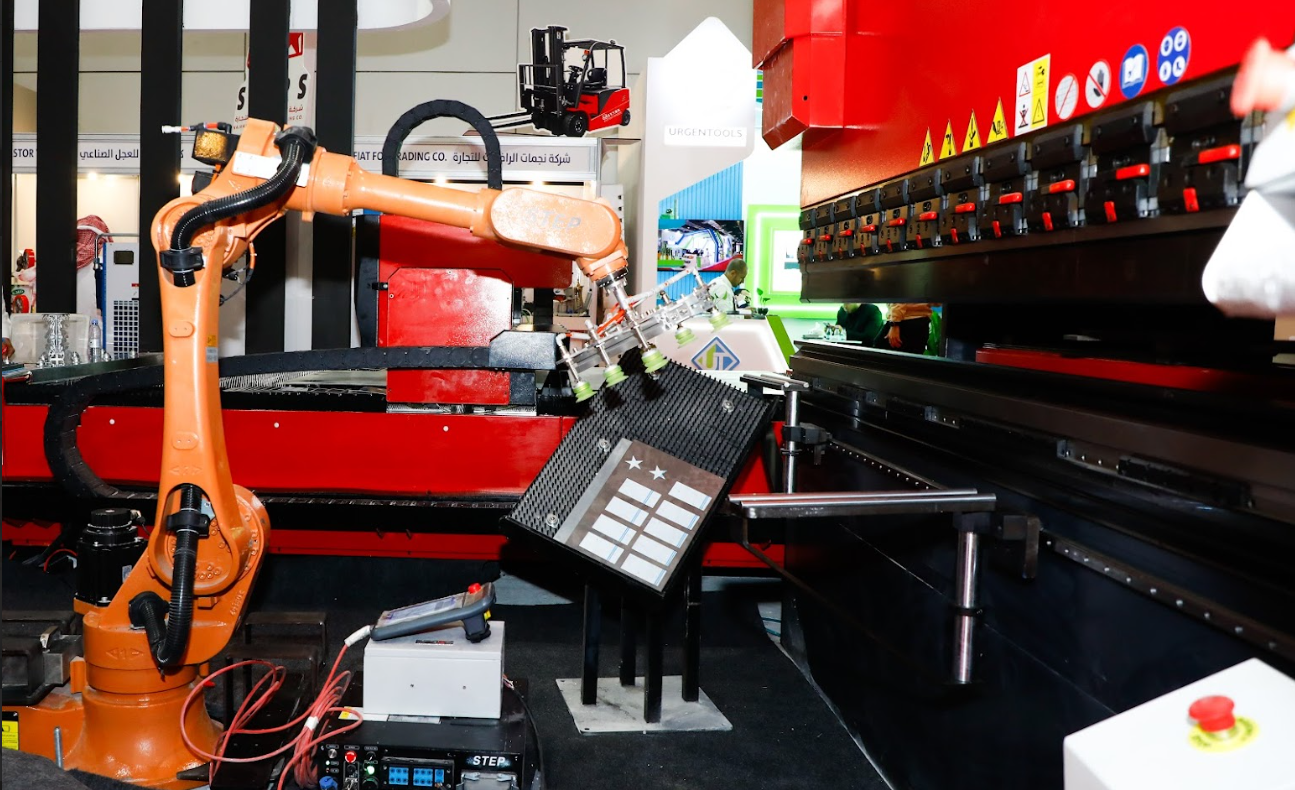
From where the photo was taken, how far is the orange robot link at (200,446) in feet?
6.64

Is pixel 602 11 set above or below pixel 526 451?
above

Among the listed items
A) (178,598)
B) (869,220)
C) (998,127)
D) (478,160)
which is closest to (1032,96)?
(998,127)

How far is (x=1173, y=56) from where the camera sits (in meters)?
1.40

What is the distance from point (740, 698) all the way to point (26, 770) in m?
1.95

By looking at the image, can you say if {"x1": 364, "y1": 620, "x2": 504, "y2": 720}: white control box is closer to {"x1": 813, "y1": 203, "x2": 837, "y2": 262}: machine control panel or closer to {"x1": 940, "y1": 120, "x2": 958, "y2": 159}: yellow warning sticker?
{"x1": 940, "y1": 120, "x2": 958, "y2": 159}: yellow warning sticker

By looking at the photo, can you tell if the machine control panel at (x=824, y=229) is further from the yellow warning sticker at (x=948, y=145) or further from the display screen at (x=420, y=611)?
the display screen at (x=420, y=611)

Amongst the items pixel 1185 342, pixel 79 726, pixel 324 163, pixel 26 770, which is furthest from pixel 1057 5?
pixel 79 726

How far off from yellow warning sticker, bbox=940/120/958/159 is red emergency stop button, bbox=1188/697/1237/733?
155 cm

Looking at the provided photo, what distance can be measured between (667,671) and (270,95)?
3.09 metres

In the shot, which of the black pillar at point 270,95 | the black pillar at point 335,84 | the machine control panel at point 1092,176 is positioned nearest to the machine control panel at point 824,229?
the machine control panel at point 1092,176

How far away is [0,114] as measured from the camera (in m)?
0.67

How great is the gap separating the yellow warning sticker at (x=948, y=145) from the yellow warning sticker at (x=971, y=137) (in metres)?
0.05

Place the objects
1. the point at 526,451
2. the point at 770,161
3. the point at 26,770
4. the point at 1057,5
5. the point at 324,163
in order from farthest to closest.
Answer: the point at 770,161, the point at 526,451, the point at 324,163, the point at 1057,5, the point at 26,770

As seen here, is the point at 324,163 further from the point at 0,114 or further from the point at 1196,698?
the point at 1196,698
